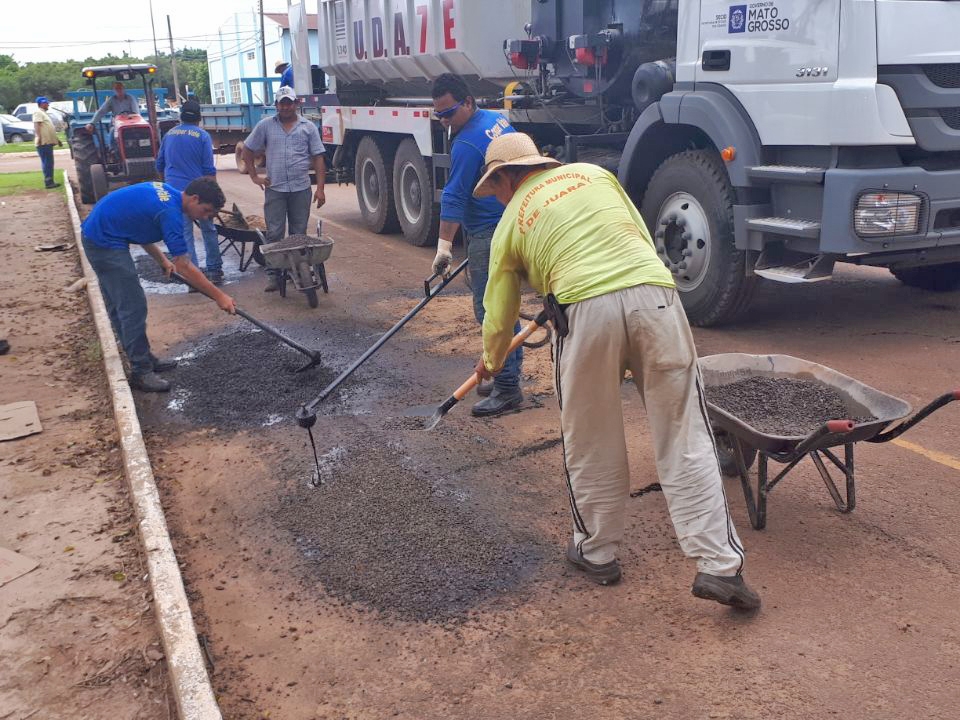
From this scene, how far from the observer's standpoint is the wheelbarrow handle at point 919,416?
335 centimetres

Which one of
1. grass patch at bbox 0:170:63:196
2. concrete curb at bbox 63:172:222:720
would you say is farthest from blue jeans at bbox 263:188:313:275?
grass patch at bbox 0:170:63:196

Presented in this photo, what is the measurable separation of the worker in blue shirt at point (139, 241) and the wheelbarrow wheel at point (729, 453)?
3.26 meters

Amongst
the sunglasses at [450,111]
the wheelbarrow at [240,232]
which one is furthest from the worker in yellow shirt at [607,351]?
the wheelbarrow at [240,232]

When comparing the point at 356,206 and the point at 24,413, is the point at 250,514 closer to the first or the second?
the point at 24,413

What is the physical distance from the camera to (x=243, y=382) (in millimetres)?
6367

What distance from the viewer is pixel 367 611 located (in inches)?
139

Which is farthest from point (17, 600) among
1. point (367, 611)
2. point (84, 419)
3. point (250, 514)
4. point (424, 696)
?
point (84, 419)

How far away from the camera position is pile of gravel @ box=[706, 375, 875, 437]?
4066 millimetres

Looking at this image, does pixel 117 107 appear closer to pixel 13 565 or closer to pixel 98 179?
pixel 98 179

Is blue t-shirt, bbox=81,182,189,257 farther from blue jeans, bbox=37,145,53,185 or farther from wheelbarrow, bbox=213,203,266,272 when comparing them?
blue jeans, bbox=37,145,53,185

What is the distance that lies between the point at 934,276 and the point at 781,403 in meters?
4.52

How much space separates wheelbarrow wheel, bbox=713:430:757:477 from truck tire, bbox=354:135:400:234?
8108 mm

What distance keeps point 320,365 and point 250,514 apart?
240cm

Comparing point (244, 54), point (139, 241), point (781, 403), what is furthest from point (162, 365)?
point (244, 54)
